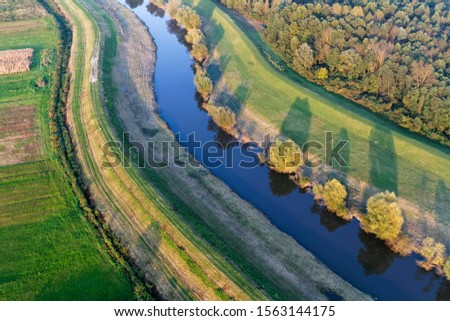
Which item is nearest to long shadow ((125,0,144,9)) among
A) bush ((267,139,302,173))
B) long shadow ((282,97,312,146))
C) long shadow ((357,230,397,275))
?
long shadow ((282,97,312,146))

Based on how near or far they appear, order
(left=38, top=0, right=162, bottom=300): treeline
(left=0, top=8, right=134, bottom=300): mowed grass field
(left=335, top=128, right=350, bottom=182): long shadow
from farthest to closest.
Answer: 1. (left=335, top=128, right=350, bottom=182): long shadow
2. (left=38, top=0, right=162, bottom=300): treeline
3. (left=0, top=8, right=134, bottom=300): mowed grass field

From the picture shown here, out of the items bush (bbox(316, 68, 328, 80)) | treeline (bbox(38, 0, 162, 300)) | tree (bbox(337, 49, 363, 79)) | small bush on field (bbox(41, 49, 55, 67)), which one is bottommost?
treeline (bbox(38, 0, 162, 300))

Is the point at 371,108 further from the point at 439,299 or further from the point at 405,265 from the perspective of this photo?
the point at 439,299

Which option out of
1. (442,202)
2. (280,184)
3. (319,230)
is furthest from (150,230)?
(442,202)

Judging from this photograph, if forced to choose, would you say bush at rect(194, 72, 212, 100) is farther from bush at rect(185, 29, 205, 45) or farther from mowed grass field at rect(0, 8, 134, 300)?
mowed grass field at rect(0, 8, 134, 300)

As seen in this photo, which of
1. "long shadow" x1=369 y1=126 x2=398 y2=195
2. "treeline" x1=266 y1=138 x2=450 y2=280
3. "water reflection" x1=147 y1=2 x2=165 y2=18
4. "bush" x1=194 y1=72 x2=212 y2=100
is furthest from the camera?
"water reflection" x1=147 y1=2 x2=165 y2=18
